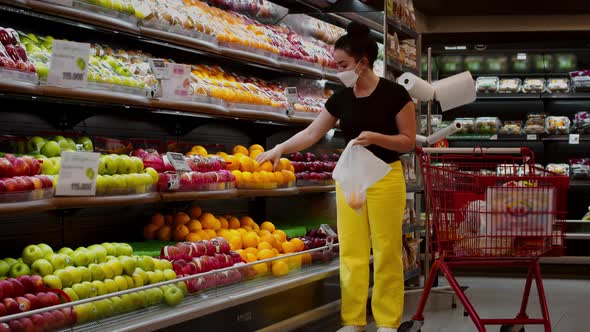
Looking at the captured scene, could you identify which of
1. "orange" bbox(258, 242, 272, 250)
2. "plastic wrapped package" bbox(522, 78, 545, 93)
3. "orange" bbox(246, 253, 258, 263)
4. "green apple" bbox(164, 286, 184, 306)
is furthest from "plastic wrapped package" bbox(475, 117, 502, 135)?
"green apple" bbox(164, 286, 184, 306)

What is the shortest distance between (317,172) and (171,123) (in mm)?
1091

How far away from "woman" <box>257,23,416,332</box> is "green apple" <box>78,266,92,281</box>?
115 cm

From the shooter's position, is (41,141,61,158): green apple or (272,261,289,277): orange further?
(272,261,289,277): orange

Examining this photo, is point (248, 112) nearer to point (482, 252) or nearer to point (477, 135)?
point (482, 252)

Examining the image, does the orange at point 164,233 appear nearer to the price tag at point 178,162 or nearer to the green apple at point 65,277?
the price tag at point 178,162

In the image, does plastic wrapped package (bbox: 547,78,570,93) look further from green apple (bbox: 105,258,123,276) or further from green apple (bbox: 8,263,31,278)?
green apple (bbox: 8,263,31,278)

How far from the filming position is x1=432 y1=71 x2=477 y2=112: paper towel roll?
5379 mm

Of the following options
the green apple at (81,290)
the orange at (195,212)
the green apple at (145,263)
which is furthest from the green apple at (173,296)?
the orange at (195,212)

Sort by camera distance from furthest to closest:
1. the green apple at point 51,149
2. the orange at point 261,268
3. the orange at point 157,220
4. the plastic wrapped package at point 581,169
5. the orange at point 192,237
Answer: the plastic wrapped package at point 581,169 → the orange at point 157,220 → the orange at point 192,237 → the orange at point 261,268 → the green apple at point 51,149

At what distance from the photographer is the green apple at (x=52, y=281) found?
123 inches

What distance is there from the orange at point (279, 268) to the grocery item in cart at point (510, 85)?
530cm

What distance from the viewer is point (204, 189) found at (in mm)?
4191

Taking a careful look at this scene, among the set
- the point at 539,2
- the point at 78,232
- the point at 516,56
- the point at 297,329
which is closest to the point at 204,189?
the point at 78,232

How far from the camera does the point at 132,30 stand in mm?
3842
